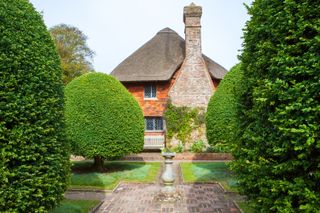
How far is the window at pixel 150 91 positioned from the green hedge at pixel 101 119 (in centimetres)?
1127

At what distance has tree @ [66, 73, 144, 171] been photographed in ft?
45.2

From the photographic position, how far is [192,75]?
24.7 m

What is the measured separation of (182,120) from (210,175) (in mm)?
10241

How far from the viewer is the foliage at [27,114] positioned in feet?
14.8

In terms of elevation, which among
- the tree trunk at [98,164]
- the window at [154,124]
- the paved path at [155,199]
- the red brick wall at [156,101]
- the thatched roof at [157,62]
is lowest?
the paved path at [155,199]

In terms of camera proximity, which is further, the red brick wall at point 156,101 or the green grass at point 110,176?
the red brick wall at point 156,101

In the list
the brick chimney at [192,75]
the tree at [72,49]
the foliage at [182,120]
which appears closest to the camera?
the foliage at [182,120]

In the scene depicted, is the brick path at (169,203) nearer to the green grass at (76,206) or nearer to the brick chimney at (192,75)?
the green grass at (76,206)

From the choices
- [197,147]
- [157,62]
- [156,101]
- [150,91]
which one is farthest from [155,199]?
[157,62]

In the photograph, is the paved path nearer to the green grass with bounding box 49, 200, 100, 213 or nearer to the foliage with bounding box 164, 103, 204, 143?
→ the green grass with bounding box 49, 200, 100, 213

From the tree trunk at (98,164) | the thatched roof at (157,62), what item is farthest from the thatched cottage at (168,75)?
the tree trunk at (98,164)

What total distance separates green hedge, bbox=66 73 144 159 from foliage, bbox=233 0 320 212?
10511 mm

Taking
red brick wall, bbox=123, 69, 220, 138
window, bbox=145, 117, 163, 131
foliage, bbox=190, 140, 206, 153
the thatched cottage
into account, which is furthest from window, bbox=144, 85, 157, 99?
foliage, bbox=190, 140, 206, 153

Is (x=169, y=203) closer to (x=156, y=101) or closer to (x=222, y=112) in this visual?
(x=222, y=112)
